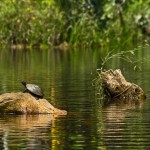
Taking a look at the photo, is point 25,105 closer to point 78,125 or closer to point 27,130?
point 78,125

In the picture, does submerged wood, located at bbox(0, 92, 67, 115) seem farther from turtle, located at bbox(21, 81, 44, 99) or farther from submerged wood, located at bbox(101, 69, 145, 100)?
submerged wood, located at bbox(101, 69, 145, 100)

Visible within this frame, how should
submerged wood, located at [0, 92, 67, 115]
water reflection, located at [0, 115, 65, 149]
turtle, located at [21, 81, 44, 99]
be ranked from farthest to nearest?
1. turtle, located at [21, 81, 44, 99]
2. submerged wood, located at [0, 92, 67, 115]
3. water reflection, located at [0, 115, 65, 149]

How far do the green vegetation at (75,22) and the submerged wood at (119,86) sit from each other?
48.4 m

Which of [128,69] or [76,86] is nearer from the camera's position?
Answer: [76,86]

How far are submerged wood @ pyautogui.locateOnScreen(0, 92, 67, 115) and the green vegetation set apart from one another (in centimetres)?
5256

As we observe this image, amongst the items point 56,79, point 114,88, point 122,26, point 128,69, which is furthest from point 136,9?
point 114,88

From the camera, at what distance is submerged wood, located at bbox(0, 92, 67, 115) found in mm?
22656

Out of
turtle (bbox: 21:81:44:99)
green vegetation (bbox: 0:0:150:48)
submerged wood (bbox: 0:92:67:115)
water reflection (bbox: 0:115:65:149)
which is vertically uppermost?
green vegetation (bbox: 0:0:150:48)

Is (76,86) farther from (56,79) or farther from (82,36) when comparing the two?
(82,36)

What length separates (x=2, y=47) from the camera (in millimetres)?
80750

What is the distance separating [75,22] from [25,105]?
55.9m

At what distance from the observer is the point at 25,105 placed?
22.7 m

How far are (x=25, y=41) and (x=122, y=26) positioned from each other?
9.92 metres

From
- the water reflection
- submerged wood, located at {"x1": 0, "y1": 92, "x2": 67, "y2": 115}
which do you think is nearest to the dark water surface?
the water reflection
